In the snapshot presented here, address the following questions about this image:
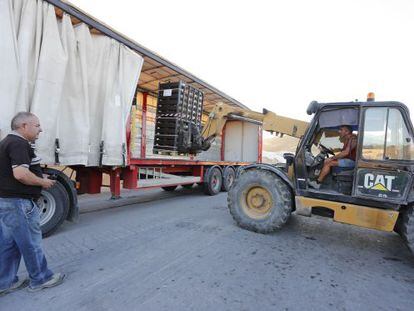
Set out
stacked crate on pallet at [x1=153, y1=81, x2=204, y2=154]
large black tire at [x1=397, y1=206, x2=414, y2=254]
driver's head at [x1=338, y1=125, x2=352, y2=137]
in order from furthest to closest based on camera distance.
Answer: stacked crate on pallet at [x1=153, y1=81, x2=204, y2=154], driver's head at [x1=338, y1=125, x2=352, y2=137], large black tire at [x1=397, y1=206, x2=414, y2=254]

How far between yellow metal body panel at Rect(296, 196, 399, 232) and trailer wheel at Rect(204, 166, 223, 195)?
4.24m

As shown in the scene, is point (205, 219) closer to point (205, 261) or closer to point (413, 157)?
point (205, 261)

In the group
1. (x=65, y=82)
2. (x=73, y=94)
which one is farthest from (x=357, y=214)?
(x=65, y=82)

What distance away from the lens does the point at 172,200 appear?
7.06 m

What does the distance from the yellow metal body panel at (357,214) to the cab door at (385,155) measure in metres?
0.18

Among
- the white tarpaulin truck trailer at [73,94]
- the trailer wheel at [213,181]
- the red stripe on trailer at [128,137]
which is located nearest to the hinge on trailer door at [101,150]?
the white tarpaulin truck trailer at [73,94]

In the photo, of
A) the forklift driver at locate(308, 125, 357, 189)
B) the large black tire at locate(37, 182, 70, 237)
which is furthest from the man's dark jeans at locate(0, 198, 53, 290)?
the forklift driver at locate(308, 125, 357, 189)

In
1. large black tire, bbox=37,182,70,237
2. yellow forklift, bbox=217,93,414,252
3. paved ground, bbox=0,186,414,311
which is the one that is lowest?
paved ground, bbox=0,186,414,311

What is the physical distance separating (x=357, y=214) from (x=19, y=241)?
A: 4.08 meters

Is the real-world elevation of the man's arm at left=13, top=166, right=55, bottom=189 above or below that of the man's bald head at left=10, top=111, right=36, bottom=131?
below

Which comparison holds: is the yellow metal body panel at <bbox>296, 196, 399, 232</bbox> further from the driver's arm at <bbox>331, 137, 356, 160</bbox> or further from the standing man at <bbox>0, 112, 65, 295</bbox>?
the standing man at <bbox>0, 112, 65, 295</bbox>

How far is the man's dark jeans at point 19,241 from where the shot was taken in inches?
86.9

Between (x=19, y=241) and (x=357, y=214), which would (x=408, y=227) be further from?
(x=19, y=241)

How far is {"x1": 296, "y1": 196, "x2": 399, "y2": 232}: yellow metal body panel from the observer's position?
3295 mm
